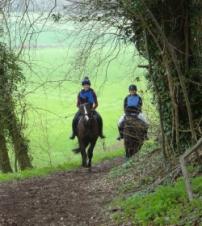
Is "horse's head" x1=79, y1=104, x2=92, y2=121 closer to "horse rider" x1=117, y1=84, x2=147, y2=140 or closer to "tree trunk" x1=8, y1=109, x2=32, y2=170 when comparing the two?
"horse rider" x1=117, y1=84, x2=147, y2=140

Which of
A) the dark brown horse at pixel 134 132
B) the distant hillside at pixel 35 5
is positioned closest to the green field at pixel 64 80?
the dark brown horse at pixel 134 132

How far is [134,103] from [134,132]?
36.4 inches

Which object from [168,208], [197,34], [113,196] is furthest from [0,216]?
[197,34]

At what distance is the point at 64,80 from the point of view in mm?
13945

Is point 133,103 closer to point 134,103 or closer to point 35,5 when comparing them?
point 134,103

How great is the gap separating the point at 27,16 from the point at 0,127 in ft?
41.4

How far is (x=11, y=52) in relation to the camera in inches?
844

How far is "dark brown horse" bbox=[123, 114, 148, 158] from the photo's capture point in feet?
54.7

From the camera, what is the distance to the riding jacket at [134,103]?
55.3 feet

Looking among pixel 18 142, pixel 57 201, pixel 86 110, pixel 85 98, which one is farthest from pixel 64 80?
pixel 18 142

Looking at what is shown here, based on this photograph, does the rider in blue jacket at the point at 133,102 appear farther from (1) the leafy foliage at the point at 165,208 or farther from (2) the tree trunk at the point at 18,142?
(1) the leafy foliage at the point at 165,208

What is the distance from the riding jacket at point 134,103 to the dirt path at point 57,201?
2401 mm

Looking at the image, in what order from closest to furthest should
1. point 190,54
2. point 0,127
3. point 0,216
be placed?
point 0,216 < point 190,54 < point 0,127

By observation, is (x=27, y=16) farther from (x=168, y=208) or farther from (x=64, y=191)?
(x=168, y=208)
